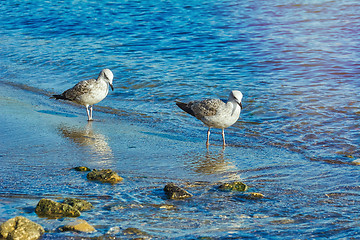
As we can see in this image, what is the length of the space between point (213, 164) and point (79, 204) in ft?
7.65

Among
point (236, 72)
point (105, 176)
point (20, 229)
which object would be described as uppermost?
point (20, 229)

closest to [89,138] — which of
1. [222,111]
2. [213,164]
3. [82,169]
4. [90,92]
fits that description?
[90,92]

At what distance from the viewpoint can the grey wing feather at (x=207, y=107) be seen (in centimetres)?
727

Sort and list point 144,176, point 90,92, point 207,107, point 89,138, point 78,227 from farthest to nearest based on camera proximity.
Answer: point 90,92, point 89,138, point 207,107, point 144,176, point 78,227

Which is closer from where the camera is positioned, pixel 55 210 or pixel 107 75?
pixel 55 210

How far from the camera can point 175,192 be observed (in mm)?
4871

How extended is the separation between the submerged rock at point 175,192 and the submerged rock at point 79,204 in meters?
0.81

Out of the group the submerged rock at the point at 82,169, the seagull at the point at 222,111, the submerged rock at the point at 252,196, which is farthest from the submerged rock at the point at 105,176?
the seagull at the point at 222,111

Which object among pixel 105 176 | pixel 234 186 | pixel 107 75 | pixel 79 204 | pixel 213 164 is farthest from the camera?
pixel 107 75

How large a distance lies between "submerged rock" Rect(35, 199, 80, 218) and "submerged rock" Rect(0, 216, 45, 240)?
1.29ft

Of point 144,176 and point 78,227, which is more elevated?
point 78,227

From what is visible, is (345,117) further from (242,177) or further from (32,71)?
(32,71)

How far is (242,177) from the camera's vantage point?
226 inches

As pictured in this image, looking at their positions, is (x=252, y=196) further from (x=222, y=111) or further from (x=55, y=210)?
(x=222, y=111)
